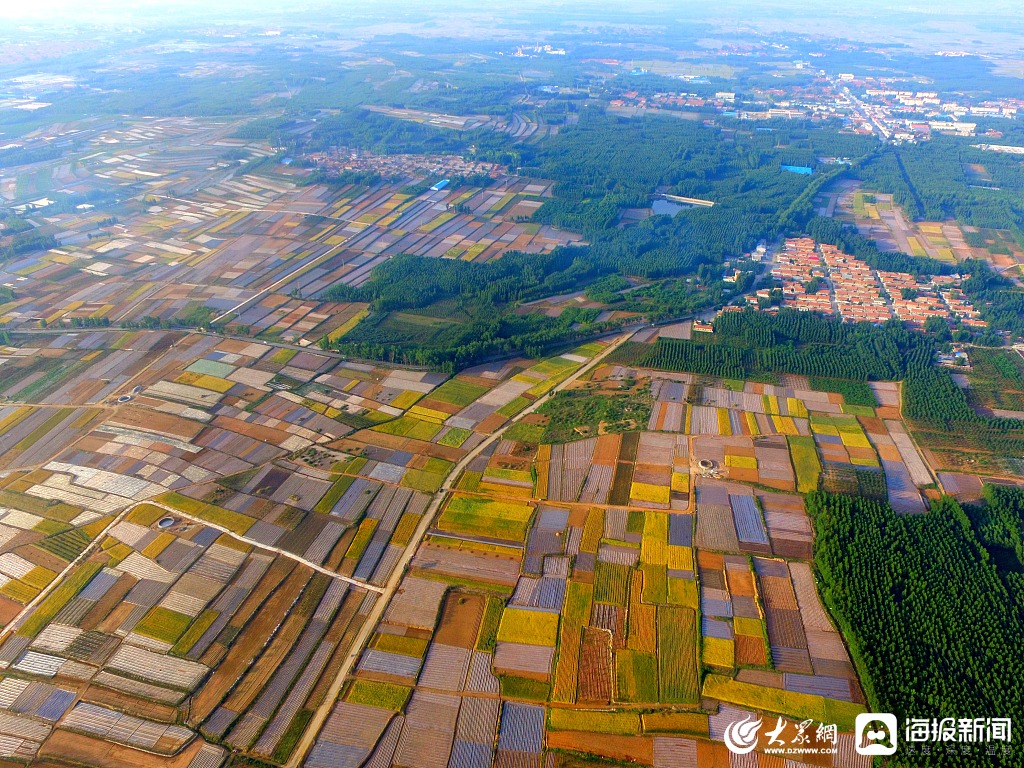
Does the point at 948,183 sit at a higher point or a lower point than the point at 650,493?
higher

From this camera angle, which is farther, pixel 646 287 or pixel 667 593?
pixel 646 287

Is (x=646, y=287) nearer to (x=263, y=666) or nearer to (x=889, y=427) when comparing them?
(x=889, y=427)

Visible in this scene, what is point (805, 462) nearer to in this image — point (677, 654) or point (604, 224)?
point (677, 654)

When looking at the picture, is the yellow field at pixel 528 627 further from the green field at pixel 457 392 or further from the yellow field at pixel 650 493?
the green field at pixel 457 392

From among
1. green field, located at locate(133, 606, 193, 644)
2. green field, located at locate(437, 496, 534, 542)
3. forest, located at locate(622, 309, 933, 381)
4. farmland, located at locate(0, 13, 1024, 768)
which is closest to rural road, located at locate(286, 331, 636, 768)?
farmland, located at locate(0, 13, 1024, 768)

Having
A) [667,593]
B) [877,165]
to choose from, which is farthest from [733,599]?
[877,165]

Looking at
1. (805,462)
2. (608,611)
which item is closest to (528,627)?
(608,611)
